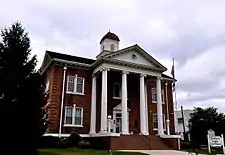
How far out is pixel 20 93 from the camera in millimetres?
10383

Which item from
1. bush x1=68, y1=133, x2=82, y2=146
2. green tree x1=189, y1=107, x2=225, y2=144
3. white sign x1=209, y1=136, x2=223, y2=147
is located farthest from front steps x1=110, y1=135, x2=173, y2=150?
green tree x1=189, y1=107, x2=225, y2=144

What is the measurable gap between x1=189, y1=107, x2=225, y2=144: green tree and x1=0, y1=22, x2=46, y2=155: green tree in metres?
27.6

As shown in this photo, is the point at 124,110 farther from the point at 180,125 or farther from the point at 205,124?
the point at 205,124

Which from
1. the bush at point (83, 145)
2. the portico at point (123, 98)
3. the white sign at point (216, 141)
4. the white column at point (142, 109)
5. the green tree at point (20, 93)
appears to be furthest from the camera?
the white column at point (142, 109)

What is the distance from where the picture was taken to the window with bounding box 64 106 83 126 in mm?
26966

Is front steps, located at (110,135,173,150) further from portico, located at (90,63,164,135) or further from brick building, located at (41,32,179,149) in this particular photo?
portico, located at (90,63,164,135)

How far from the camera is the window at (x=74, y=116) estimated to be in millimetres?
26966

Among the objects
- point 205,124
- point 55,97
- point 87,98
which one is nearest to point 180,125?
point 87,98

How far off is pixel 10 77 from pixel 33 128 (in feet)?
7.20

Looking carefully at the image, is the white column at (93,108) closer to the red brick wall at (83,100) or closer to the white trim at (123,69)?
the red brick wall at (83,100)

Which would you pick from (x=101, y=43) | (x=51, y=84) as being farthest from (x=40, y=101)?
(x=101, y=43)

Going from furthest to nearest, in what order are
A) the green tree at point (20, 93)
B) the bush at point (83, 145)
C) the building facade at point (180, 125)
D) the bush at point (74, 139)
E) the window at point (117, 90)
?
the window at point (117, 90) < the bush at point (74, 139) < the bush at point (83, 145) < the building facade at point (180, 125) < the green tree at point (20, 93)

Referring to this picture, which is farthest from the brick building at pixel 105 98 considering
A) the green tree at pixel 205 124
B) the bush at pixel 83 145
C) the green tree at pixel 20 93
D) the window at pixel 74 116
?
the green tree at pixel 20 93

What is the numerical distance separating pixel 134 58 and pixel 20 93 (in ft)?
66.3
